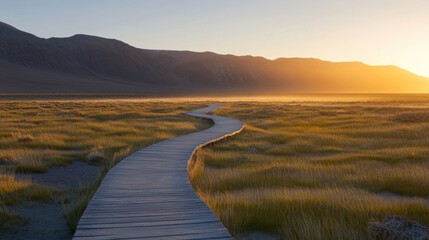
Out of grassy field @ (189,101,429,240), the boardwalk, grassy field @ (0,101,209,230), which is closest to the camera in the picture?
the boardwalk

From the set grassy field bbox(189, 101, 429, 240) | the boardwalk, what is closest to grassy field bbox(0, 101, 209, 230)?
the boardwalk

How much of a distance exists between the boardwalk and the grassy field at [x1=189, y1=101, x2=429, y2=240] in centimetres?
53

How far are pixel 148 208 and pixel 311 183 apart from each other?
445cm

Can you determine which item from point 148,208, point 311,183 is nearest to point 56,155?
point 148,208

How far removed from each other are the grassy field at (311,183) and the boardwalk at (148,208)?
53 cm

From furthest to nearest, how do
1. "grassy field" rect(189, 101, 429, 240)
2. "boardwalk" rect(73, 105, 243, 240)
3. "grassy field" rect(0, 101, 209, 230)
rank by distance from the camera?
"grassy field" rect(0, 101, 209, 230) < "grassy field" rect(189, 101, 429, 240) < "boardwalk" rect(73, 105, 243, 240)

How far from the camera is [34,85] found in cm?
→ 12156

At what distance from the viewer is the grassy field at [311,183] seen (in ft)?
20.6

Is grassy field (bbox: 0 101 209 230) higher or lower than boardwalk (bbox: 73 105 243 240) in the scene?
lower

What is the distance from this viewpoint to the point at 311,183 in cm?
946

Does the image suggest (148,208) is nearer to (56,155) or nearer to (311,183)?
(311,183)

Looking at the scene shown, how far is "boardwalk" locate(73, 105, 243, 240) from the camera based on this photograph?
5.21 metres

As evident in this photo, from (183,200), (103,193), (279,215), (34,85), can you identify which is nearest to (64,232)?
(103,193)

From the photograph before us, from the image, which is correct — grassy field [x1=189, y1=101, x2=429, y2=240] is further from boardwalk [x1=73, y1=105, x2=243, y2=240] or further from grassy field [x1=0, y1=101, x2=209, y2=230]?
grassy field [x1=0, y1=101, x2=209, y2=230]
